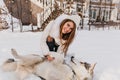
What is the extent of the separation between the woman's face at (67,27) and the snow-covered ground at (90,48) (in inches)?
8.9

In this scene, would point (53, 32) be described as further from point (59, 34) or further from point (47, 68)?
point (47, 68)

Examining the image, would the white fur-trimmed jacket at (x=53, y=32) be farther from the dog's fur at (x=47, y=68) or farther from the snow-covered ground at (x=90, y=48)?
the snow-covered ground at (x=90, y=48)

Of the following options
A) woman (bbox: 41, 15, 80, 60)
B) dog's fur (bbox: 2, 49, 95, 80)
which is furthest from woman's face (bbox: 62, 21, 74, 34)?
dog's fur (bbox: 2, 49, 95, 80)

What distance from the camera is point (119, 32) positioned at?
310 centimetres

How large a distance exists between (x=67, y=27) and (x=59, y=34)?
0.07 metres

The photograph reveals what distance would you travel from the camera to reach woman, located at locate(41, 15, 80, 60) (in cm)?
175

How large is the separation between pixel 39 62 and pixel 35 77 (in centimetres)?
11

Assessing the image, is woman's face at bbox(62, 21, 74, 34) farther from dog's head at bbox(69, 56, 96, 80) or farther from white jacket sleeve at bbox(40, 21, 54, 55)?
dog's head at bbox(69, 56, 96, 80)

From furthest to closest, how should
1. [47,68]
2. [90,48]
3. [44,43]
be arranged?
[90,48], [44,43], [47,68]

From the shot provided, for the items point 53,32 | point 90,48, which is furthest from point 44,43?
point 90,48

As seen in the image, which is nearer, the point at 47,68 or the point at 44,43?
the point at 47,68

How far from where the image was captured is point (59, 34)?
1.77 meters

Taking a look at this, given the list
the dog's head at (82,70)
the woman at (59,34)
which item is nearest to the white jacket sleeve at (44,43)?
the woman at (59,34)

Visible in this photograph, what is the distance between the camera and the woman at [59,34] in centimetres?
175
